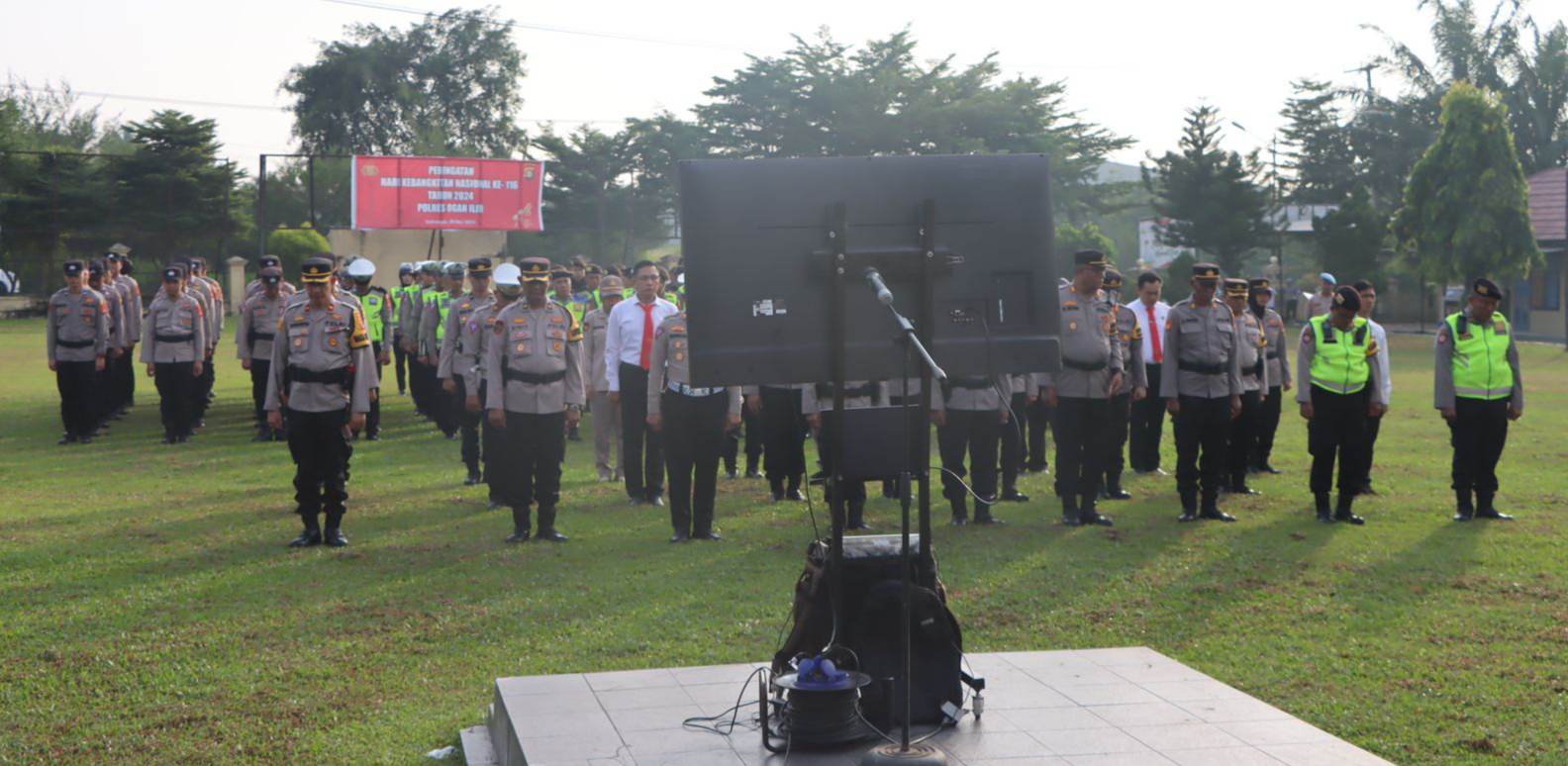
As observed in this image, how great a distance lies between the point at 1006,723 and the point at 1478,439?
299 inches

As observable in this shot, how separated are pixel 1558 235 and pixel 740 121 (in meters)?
25.3

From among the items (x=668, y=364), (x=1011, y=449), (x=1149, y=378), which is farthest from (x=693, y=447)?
(x=1149, y=378)

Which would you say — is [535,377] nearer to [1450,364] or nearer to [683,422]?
[683,422]

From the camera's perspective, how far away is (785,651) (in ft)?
18.8

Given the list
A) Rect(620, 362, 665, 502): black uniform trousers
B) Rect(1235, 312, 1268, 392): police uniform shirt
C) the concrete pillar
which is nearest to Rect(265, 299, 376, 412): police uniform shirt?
Rect(620, 362, 665, 502): black uniform trousers

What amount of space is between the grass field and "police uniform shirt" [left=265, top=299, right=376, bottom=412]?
41.5 inches

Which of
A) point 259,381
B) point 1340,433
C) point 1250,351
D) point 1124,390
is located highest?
point 1250,351

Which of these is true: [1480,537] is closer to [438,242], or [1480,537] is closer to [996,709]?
[996,709]

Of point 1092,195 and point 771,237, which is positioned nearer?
point 771,237

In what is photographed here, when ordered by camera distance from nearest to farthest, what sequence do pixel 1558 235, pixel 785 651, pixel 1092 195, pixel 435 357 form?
pixel 785 651 < pixel 435 357 < pixel 1558 235 < pixel 1092 195

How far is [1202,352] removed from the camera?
38.8 ft

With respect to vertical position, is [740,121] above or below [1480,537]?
above

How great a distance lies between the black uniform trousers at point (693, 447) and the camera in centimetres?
1085

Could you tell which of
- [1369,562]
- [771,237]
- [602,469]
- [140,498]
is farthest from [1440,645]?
[140,498]
